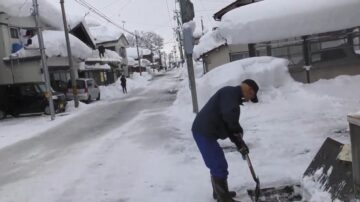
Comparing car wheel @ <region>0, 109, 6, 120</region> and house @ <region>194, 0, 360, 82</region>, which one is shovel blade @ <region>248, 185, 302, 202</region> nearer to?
house @ <region>194, 0, 360, 82</region>

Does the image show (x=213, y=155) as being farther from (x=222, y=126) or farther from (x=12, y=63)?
(x=12, y=63)

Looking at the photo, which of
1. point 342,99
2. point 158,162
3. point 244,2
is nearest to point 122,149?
point 158,162

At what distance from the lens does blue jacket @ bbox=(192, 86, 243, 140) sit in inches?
227

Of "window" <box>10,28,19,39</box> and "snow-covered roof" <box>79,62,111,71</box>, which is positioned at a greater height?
"window" <box>10,28,19,39</box>

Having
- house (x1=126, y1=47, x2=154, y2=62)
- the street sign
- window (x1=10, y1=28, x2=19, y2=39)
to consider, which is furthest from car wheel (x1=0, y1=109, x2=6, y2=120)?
house (x1=126, y1=47, x2=154, y2=62)

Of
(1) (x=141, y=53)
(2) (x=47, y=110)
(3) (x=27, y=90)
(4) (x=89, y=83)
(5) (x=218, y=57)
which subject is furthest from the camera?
(1) (x=141, y=53)

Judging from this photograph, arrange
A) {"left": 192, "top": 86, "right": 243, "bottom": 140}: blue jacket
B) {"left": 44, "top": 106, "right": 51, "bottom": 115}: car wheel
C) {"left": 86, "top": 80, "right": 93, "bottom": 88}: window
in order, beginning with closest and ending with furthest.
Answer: {"left": 192, "top": 86, "right": 243, "bottom": 140}: blue jacket, {"left": 44, "top": 106, "right": 51, "bottom": 115}: car wheel, {"left": 86, "top": 80, "right": 93, "bottom": 88}: window

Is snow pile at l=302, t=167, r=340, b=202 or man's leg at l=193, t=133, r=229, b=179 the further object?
man's leg at l=193, t=133, r=229, b=179

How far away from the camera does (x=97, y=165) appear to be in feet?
32.1

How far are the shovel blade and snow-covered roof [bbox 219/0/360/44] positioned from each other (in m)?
13.7

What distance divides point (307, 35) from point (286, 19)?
1082 millimetres

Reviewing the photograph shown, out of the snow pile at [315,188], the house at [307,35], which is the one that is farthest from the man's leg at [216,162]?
the house at [307,35]

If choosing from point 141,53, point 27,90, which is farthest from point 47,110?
point 141,53

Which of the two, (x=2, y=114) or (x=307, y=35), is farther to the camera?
(x=2, y=114)
